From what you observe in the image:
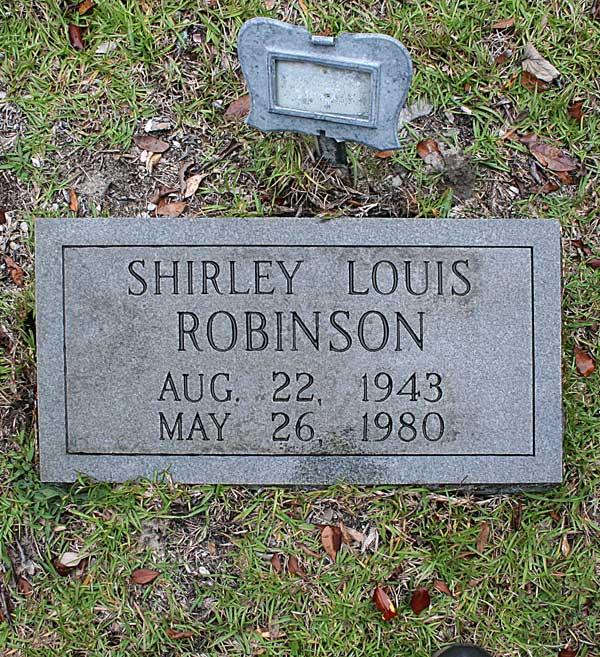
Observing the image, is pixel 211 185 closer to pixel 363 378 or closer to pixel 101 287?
pixel 101 287

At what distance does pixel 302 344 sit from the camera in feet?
7.42

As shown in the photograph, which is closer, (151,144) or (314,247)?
(314,247)

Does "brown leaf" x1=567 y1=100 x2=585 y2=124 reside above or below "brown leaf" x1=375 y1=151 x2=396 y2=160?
above

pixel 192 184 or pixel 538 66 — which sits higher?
pixel 538 66

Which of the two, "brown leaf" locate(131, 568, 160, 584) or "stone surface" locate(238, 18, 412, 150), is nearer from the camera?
"stone surface" locate(238, 18, 412, 150)

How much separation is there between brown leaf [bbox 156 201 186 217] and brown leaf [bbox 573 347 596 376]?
1.53 meters

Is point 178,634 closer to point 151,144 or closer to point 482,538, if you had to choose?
point 482,538

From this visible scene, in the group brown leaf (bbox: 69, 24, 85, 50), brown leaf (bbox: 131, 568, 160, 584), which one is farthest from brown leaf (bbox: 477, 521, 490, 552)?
→ brown leaf (bbox: 69, 24, 85, 50)

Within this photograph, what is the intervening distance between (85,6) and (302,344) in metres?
1.51

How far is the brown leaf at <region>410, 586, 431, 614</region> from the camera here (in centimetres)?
230

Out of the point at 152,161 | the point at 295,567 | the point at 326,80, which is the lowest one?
the point at 295,567

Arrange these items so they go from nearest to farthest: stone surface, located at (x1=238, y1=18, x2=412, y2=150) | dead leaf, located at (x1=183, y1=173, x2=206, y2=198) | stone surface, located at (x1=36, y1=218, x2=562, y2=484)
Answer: stone surface, located at (x1=238, y1=18, x2=412, y2=150) < stone surface, located at (x1=36, y1=218, x2=562, y2=484) < dead leaf, located at (x1=183, y1=173, x2=206, y2=198)

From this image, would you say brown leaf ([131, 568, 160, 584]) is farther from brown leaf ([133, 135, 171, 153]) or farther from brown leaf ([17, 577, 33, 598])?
brown leaf ([133, 135, 171, 153])

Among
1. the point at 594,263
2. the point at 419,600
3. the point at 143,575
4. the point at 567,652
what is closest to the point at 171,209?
the point at 143,575
